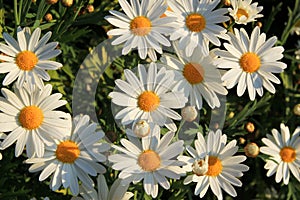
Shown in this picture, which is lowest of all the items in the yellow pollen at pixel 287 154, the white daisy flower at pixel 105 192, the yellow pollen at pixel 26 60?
the white daisy flower at pixel 105 192

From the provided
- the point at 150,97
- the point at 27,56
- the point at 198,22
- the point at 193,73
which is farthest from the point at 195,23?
the point at 27,56

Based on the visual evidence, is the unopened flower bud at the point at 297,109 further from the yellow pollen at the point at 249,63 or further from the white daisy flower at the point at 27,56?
the white daisy flower at the point at 27,56

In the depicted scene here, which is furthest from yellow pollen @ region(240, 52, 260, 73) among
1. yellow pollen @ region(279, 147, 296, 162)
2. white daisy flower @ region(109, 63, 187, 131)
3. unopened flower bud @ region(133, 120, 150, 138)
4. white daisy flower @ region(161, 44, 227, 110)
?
unopened flower bud @ region(133, 120, 150, 138)

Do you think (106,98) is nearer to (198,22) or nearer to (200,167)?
(198,22)

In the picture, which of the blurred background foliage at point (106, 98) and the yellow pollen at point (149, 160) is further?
the blurred background foliage at point (106, 98)

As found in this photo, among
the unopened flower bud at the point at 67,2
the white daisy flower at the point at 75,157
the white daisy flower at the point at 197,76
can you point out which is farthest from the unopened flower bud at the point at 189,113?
the unopened flower bud at the point at 67,2

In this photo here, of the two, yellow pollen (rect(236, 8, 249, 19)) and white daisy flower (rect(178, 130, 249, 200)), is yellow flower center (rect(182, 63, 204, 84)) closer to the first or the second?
white daisy flower (rect(178, 130, 249, 200))

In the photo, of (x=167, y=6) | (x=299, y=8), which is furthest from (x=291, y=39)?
(x=167, y=6)
